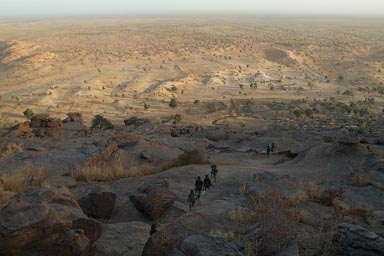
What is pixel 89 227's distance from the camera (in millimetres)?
6387

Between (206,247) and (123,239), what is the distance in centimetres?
229

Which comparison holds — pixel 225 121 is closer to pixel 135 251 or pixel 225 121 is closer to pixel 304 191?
pixel 304 191

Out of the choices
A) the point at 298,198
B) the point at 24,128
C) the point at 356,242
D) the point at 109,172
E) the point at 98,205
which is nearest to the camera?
the point at 356,242

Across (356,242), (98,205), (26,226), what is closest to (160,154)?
(98,205)

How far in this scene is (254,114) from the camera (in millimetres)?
35219

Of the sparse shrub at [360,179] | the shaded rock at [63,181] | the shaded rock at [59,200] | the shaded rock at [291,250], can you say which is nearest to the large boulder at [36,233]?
the shaded rock at [59,200]

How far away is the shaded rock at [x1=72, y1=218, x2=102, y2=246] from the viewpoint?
20.7 feet

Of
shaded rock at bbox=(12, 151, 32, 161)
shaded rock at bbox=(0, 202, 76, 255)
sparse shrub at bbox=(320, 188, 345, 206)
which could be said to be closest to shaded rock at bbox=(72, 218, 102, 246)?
shaded rock at bbox=(0, 202, 76, 255)

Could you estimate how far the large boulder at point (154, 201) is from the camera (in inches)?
333

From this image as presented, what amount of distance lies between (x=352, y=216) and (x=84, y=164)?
8.28 m

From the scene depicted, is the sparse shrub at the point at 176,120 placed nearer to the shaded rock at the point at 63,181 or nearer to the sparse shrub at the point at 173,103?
the sparse shrub at the point at 173,103

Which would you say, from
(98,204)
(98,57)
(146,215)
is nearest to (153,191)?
(146,215)

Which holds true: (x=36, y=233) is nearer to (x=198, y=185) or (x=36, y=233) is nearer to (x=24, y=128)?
(x=198, y=185)

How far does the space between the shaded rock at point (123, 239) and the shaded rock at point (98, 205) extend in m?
0.75
